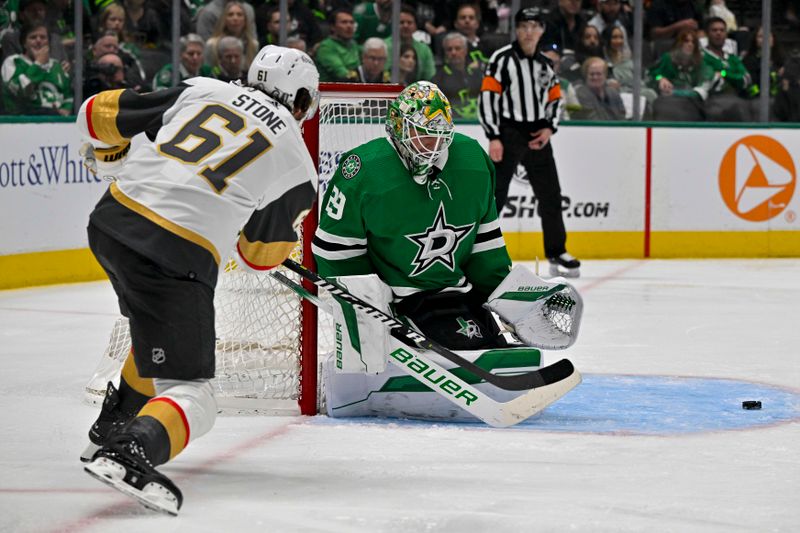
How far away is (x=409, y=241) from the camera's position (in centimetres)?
348

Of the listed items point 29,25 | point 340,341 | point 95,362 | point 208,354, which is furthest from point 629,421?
point 29,25

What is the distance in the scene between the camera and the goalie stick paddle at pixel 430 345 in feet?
10.8

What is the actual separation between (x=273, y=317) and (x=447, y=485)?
105 centimetres

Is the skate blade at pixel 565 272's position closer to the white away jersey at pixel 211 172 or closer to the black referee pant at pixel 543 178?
the black referee pant at pixel 543 178

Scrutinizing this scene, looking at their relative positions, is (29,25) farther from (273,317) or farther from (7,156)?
(273,317)

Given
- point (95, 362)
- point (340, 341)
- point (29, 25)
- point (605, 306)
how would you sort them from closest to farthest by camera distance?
point (340, 341)
point (95, 362)
point (605, 306)
point (29, 25)

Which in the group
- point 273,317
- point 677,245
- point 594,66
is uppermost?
point 594,66

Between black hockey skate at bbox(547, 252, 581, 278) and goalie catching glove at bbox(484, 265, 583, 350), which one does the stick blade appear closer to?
goalie catching glove at bbox(484, 265, 583, 350)

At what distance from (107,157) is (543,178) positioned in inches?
167

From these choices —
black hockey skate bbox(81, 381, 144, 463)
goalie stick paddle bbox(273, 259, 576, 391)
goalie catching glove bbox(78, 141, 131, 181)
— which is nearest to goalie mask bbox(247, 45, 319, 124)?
goalie catching glove bbox(78, 141, 131, 181)

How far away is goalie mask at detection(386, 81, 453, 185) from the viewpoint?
3389 millimetres

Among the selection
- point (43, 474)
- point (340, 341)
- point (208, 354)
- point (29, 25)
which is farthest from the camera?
point (29, 25)

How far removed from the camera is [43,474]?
113 inches

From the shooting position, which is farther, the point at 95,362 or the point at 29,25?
the point at 29,25
